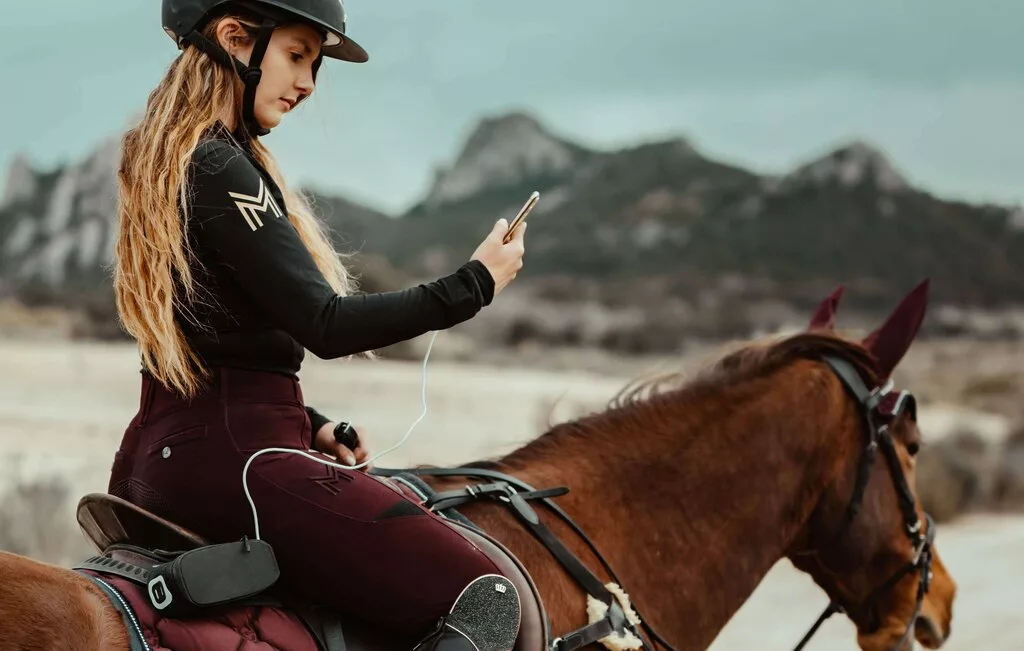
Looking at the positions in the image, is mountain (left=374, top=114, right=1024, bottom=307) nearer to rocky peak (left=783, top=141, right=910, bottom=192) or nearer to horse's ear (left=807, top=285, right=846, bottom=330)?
rocky peak (left=783, top=141, right=910, bottom=192)

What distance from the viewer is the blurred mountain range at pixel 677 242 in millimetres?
51031

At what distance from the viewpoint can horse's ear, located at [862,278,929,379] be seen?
12.7 ft

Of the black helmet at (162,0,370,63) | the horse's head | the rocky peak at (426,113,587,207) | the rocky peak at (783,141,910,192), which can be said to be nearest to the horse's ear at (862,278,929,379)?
the horse's head

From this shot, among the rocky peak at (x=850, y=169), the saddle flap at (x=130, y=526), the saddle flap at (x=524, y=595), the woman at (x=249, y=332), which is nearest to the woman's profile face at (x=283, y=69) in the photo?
the woman at (x=249, y=332)

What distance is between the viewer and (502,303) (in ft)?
157

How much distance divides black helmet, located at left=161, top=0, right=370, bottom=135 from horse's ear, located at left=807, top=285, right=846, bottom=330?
229 cm

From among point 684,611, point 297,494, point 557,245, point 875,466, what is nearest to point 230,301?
point 297,494

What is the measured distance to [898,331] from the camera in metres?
3.95

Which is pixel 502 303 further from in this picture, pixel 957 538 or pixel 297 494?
pixel 297 494

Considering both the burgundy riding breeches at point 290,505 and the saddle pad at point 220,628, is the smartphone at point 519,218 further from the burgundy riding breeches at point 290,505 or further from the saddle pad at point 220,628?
the saddle pad at point 220,628

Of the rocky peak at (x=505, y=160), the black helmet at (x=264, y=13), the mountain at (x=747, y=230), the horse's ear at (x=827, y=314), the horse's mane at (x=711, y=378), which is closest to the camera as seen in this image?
the black helmet at (x=264, y=13)

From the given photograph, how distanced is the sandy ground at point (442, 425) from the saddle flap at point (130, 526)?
1.34 meters

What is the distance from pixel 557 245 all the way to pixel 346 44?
210 feet

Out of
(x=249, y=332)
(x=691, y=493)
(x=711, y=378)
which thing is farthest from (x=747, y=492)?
(x=249, y=332)
